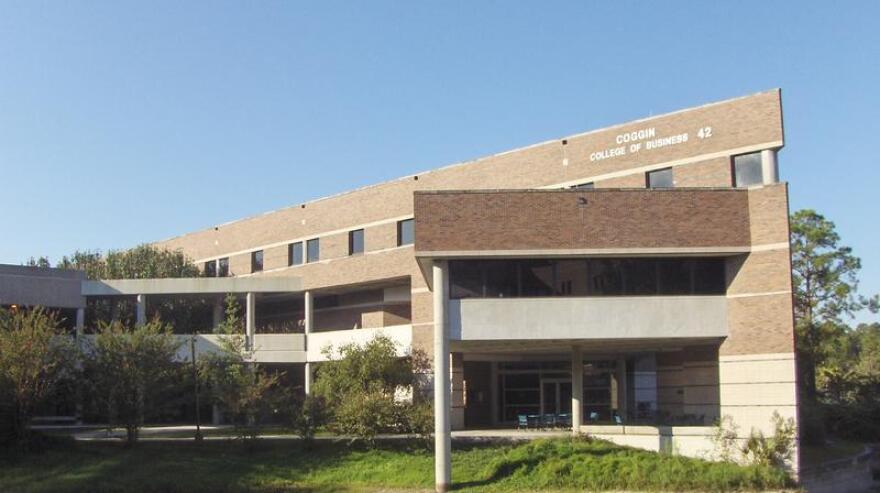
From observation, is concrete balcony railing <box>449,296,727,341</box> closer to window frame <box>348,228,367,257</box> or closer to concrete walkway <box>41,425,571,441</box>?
concrete walkway <box>41,425,571,441</box>

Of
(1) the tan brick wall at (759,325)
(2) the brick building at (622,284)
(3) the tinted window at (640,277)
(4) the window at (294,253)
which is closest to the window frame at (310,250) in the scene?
(4) the window at (294,253)

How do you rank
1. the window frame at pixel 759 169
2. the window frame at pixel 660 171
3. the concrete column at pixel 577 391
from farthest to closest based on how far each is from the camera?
A: the window frame at pixel 660 171 → the concrete column at pixel 577 391 → the window frame at pixel 759 169

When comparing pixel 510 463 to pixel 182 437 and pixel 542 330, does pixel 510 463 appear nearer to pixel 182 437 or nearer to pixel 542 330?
pixel 542 330

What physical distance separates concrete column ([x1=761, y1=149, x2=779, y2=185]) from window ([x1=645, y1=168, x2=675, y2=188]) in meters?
4.49

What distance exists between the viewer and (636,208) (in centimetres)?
3125

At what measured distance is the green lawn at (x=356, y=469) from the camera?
1095 inches

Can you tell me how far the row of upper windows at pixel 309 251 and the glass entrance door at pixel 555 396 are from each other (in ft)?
31.1

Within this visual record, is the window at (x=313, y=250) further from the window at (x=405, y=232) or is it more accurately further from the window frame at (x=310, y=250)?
the window at (x=405, y=232)

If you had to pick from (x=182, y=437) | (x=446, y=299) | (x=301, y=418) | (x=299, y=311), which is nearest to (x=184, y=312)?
(x=299, y=311)

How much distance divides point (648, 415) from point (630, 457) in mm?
6979

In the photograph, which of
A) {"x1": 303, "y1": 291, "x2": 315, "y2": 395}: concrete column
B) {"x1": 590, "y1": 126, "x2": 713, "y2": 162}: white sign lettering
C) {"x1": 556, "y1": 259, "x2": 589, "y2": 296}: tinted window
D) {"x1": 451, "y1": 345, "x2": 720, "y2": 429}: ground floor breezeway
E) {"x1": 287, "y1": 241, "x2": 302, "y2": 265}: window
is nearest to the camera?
{"x1": 556, "y1": 259, "x2": 589, "y2": 296}: tinted window

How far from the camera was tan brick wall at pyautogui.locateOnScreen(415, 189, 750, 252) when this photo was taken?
3098cm

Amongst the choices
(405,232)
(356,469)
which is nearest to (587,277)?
(356,469)

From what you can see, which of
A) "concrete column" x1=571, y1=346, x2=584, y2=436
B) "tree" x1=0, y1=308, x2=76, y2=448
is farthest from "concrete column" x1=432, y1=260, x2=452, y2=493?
"tree" x1=0, y1=308, x2=76, y2=448
